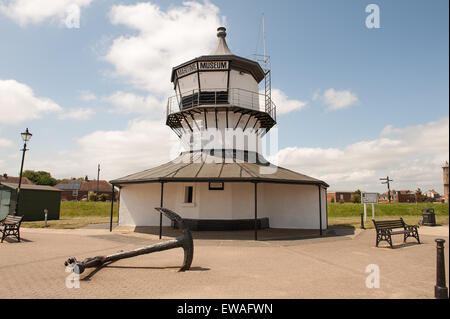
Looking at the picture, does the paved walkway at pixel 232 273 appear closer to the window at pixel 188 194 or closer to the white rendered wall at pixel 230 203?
the white rendered wall at pixel 230 203

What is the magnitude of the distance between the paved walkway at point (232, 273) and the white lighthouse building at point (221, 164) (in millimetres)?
4545

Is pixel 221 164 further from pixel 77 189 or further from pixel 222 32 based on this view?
pixel 77 189

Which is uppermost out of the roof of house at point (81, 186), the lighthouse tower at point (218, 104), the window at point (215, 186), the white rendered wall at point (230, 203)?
the lighthouse tower at point (218, 104)

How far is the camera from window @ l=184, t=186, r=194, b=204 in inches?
571

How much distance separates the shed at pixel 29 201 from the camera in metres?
Result: 19.5

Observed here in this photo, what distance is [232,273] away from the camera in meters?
5.90

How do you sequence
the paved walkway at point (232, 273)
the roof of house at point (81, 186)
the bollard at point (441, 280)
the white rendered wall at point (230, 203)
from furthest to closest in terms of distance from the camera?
the roof of house at point (81, 186)
the white rendered wall at point (230, 203)
the paved walkway at point (232, 273)
the bollard at point (441, 280)

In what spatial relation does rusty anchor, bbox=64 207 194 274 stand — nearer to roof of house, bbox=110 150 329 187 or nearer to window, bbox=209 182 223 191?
roof of house, bbox=110 150 329 187

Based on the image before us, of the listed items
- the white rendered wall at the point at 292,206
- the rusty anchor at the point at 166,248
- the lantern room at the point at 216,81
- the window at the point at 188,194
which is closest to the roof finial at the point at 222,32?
the lantern room at the point at 216,81

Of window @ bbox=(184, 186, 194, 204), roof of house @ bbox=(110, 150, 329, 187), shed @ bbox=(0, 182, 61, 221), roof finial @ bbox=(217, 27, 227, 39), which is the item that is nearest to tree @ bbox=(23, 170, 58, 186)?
shed @ bbox=(0, 182, 61, 221)

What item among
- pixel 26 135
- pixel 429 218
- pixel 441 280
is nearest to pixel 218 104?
pixel 26 135

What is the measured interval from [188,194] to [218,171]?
9.96 feet
